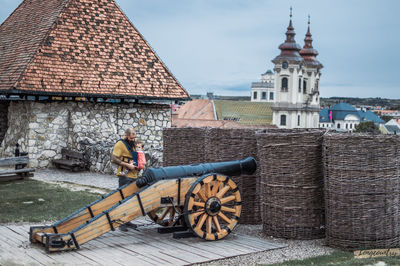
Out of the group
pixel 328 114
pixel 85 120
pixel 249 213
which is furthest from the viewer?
pixel 328 114

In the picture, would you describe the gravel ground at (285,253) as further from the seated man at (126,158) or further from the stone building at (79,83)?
the stone building at (79,83)

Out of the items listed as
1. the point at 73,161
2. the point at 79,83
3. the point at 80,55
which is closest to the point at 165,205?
the point at 73,161

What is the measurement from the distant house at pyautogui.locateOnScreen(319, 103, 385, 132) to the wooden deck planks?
156503 mm

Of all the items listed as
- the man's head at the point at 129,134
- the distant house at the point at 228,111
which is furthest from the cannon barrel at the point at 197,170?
the distant house at the point at 228,111

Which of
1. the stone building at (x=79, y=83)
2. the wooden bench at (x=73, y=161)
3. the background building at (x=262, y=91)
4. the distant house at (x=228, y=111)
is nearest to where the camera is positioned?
the wooden bench at (x=73, y=161)

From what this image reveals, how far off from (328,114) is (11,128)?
15462cm

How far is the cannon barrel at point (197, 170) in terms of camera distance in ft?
24.4

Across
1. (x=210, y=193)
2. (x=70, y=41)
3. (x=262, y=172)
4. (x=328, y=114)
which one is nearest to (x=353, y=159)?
(x=262, y=172)

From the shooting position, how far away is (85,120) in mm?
17562

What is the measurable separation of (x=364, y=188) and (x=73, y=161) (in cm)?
1111

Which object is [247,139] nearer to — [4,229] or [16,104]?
[4,229]

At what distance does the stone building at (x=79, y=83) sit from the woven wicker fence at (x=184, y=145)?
228 inches

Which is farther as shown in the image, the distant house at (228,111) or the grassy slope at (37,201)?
the distant house at (228,111)

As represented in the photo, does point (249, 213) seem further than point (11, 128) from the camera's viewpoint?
No
